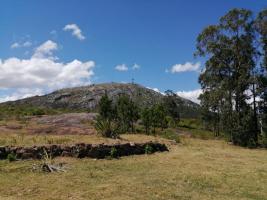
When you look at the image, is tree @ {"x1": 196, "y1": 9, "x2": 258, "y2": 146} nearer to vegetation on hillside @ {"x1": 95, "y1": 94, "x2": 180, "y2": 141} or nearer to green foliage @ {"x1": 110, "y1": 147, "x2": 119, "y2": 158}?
vegetation on hillside @ {"x1": 95, "y1": 94, "x2": 180, "y2": 141}

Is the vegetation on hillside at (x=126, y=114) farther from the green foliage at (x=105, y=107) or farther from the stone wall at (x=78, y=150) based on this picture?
the stone wall at (x=78, y=150)

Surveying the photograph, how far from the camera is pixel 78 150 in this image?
17.1 m

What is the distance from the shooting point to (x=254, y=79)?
30938 mm

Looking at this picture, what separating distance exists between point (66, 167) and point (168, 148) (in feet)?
29.7

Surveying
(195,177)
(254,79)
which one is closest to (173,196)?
(195,177)

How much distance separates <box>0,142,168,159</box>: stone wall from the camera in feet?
53.2

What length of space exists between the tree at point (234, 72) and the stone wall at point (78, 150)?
14136 millimetres

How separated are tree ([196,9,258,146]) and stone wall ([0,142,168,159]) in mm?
14136

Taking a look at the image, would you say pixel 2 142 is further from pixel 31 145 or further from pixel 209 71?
pixel 209 71

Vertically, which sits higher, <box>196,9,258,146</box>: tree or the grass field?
<box>196,9,258,146</box>: tree

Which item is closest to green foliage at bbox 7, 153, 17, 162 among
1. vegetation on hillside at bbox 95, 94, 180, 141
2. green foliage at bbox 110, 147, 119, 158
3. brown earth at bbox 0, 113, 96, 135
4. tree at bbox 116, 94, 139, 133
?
green foliage at bbox 110, 147, 119, 158

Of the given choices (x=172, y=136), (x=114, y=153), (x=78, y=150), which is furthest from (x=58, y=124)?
(x=78, y=150)

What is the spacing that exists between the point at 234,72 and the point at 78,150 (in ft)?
68.8

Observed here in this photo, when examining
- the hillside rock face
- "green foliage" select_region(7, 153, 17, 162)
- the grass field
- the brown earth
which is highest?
the hillside rock face
